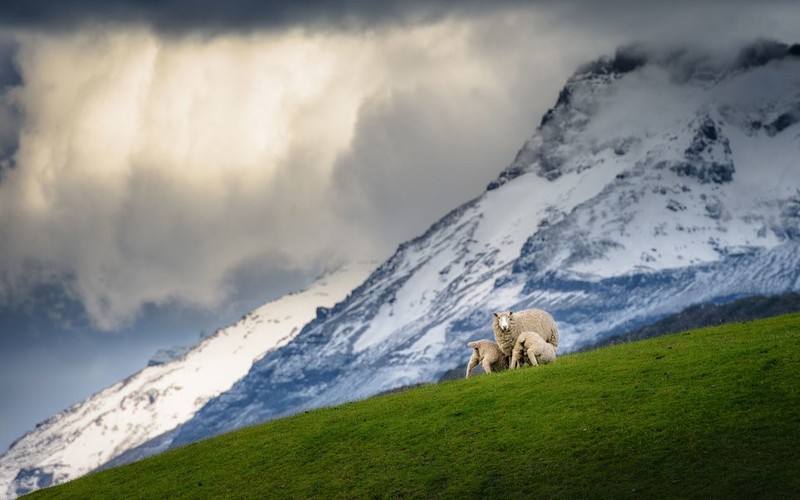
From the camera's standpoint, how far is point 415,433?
53.0m

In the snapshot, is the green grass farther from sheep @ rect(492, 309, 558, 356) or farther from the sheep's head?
sheep @ rect(492, 309, 558, 356)

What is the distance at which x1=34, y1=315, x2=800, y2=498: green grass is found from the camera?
43250 mm

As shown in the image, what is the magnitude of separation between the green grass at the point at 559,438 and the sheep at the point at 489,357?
435 cm

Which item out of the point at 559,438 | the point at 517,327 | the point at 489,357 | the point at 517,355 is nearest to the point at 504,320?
the point at 517,355

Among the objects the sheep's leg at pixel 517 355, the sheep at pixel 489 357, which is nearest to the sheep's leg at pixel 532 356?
the sheep's leg at pixel 517 355

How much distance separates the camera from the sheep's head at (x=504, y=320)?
210ft

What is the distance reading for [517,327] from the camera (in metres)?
65.8

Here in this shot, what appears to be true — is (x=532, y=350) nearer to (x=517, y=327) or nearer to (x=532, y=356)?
(x=532, y=356)

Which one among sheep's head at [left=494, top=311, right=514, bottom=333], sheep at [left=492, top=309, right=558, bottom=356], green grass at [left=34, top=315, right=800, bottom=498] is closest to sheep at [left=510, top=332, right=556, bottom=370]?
sheep's head at [left=494, top=311, right=514, bottom=333]

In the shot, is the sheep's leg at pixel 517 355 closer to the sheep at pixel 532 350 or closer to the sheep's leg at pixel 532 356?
the sheep at pixel 532 350

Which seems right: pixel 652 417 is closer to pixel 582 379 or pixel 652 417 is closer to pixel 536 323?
pixel 582 379

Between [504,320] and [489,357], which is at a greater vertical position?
[504,320]

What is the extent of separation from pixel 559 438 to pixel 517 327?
18291 mm

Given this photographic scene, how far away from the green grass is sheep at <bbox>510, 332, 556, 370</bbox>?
1416 millimetres
